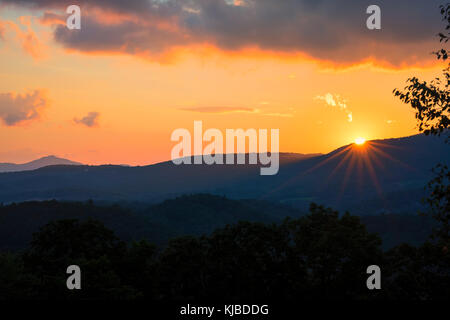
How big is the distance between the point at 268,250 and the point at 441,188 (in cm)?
3504

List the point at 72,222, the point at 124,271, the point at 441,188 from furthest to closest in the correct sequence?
the point at 72,222, the point at 124,271, the point at 441,188

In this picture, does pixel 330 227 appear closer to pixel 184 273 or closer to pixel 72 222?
pixel 184 273

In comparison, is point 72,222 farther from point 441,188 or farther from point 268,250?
point 441,188

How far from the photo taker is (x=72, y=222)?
187ft

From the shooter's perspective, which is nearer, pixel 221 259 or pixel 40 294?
pixel 40 294

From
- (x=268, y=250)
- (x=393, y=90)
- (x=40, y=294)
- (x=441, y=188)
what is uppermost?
(x=393, y=90)

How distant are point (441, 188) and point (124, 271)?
4004 centimetres
